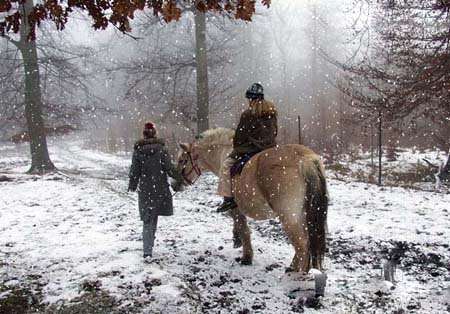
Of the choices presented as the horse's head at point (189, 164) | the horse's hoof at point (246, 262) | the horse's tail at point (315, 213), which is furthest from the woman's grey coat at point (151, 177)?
the horse's tail at point (315, 213)

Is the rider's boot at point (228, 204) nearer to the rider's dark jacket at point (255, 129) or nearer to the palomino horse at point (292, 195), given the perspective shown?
the palomino horse at point (292, 195)

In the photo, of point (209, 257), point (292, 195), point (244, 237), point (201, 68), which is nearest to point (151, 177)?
point (209, 257)

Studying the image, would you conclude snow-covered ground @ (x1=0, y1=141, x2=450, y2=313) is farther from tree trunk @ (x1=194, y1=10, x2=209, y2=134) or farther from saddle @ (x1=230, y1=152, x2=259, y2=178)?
tree trunk @ (x1=194, y1=10, x2=209, y2=134)

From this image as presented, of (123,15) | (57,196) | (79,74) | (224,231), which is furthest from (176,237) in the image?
(79,74)

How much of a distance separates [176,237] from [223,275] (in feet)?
6.12

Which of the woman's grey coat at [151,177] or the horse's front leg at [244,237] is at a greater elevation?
the woman's grey coat at [151,177]

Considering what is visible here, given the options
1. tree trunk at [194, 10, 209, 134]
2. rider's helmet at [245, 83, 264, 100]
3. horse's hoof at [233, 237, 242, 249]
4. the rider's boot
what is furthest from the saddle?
tree trunk at [194, 10, 209, 134]

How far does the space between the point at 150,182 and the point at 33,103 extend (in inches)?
414

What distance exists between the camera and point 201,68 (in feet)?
43.7

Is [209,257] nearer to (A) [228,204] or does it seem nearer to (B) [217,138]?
(A) [228,204]

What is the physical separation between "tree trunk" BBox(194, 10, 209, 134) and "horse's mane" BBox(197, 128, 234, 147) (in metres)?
7.03

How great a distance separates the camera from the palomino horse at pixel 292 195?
15.5 ft

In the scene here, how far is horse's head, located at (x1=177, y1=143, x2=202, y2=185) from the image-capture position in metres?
6.45

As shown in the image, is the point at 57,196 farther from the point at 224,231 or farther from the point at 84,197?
the point at 224,231
